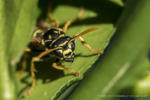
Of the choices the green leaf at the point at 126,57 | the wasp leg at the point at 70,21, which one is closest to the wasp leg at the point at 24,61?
the wasp leg at the point at 70,21

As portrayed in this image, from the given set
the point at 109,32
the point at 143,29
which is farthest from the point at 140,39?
the point at 109,32

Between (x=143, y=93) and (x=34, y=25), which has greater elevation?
(x=143, y=93)

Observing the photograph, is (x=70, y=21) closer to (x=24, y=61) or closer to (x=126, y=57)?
(x=24, y=61)

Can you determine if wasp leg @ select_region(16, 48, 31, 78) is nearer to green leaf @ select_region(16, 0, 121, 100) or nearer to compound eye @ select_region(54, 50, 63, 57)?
green leaf @ select_region(16, 0, 121, 100)

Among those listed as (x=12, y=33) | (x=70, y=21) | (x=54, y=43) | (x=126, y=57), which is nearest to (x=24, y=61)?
(x=54, y=43)

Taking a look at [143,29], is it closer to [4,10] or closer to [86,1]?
[4,10]

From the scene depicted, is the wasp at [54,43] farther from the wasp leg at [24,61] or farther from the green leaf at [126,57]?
the green leaf at [126,57]
